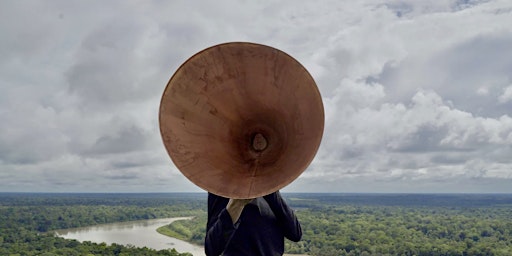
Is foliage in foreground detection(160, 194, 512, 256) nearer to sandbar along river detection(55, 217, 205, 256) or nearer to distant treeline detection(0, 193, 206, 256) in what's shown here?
sandbar along river detection(55, 217, 205, 256)

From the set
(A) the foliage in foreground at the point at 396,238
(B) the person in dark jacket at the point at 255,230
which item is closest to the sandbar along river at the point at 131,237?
(A) the foliage in foreground at the point at 396,238

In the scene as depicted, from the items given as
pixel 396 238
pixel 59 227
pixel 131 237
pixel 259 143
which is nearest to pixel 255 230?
pixel 259 143

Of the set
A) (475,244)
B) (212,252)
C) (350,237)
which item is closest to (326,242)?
(350,237)

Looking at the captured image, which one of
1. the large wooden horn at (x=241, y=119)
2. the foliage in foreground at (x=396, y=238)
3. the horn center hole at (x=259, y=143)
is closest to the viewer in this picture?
the large wooden horn at (x=241, y=119)

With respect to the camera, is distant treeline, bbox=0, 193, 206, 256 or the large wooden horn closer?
the large wooden horn

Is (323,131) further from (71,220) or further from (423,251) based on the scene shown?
(71,220)

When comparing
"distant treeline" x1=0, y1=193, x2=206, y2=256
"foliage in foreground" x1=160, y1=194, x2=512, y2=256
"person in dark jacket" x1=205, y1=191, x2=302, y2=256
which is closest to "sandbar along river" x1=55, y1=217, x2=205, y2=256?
"foliage in foreground" x1=160, y1=194, x2=512, y2=256

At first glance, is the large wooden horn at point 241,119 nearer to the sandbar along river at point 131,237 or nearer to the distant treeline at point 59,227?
the distant treeline at point 59,227

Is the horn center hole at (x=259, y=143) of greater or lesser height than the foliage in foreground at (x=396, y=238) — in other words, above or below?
above
